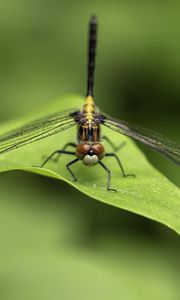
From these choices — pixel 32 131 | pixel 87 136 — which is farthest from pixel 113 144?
pixel 32 131

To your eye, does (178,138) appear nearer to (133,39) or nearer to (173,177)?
(173,177)

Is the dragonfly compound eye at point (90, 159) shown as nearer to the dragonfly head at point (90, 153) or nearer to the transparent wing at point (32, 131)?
the dragonfly head at point (90, 153)

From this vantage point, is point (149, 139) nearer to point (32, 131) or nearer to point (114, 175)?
point (114, 175)

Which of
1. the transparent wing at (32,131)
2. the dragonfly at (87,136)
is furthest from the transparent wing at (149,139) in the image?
the transparent wing at (32,131)

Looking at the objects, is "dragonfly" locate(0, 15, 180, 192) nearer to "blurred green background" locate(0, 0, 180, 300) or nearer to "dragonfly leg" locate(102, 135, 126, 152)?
"dragonfly leg" locate(102, 135, 126, 152)

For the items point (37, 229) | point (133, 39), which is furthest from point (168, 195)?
point (133, 39)
